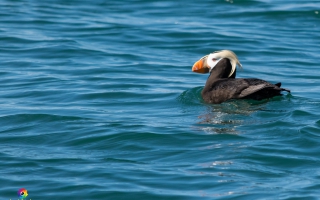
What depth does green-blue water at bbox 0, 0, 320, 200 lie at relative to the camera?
649cm

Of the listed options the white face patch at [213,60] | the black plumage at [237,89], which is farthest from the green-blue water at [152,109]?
the white face patch at [213,60]

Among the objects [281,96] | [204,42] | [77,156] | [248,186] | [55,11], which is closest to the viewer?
[248,186]

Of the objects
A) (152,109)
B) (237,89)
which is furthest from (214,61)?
(152,109)

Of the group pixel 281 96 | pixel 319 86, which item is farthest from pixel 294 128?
pixel 319 86

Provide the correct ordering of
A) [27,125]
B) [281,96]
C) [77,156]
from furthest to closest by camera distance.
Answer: [281,96] < [27,125] < [77,156]

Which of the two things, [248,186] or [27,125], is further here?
[27,125]

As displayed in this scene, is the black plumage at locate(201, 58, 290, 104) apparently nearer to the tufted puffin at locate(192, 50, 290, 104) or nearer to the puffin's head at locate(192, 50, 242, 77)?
the tufted puffin at locate(192, 50, 290, 104)

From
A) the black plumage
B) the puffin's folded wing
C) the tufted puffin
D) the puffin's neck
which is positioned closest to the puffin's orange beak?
the tufted puffin

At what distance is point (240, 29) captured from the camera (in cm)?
1630

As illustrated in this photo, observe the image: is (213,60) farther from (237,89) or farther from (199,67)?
(237,89)

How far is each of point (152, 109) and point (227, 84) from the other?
1.04m

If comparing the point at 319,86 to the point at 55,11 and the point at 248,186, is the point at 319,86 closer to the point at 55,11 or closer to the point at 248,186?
the point at 248,186

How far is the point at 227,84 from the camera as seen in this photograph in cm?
943

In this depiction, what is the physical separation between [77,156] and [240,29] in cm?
962
